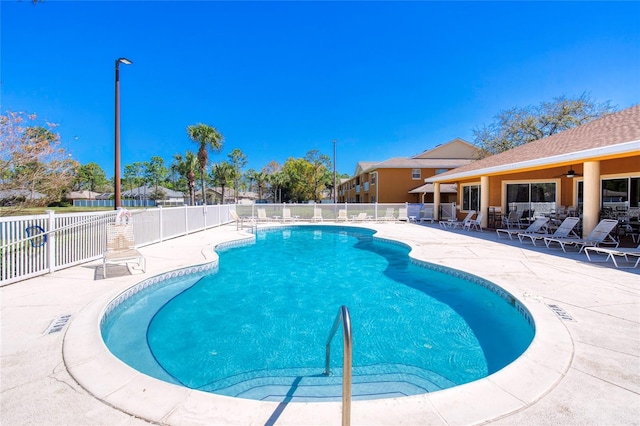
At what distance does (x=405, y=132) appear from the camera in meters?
37.8

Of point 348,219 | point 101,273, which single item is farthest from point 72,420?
point 348,219

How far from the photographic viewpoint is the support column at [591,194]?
8.65 metres

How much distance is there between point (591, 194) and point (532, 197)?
6198mm

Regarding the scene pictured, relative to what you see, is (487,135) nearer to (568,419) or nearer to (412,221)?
(412,221)

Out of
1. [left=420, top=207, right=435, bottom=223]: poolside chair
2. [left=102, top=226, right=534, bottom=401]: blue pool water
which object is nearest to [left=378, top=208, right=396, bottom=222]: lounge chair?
[left=420, top=207, right=435, bottom=223]: poolside chair

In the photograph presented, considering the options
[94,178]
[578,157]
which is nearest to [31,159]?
[578,157]

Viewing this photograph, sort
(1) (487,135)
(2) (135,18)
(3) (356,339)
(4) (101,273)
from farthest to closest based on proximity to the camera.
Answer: (1) (487,135)
(2) (135,18)
(4) (101,273)
(3) (356,339)

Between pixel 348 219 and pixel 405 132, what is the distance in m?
23.2

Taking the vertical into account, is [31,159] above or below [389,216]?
above

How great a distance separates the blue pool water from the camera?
328 centimetres

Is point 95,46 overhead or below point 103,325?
overhead

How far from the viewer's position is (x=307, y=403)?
2.15 metres

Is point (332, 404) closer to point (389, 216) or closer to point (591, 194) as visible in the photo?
point (591, 194)

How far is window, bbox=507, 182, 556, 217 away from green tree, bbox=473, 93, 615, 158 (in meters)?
14.4
